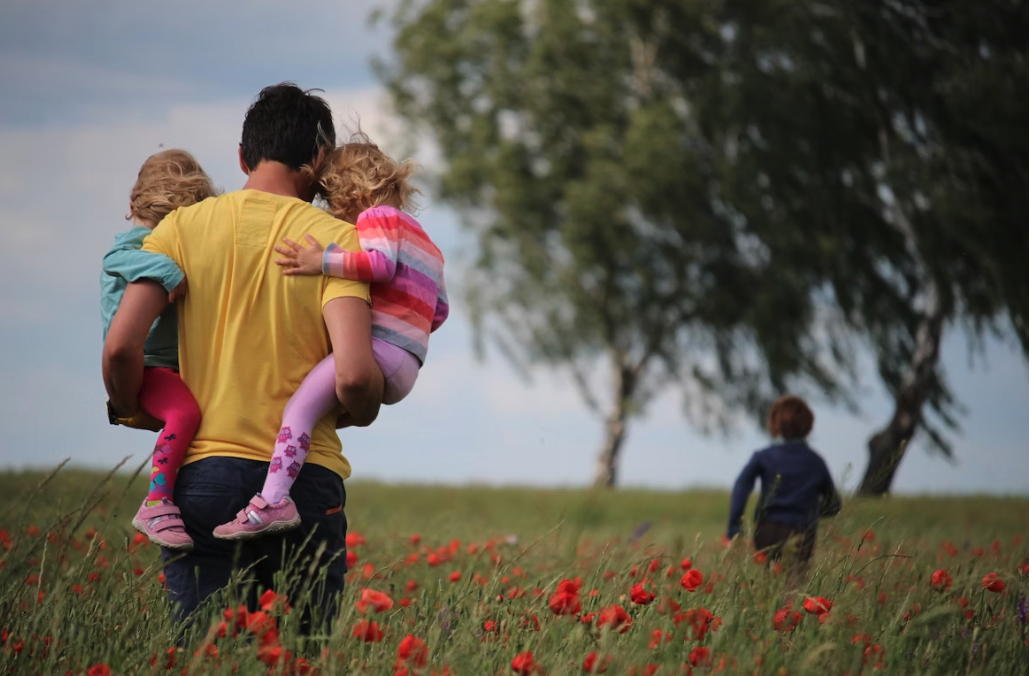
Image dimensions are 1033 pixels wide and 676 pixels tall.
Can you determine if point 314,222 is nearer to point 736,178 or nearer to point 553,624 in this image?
point 553,624

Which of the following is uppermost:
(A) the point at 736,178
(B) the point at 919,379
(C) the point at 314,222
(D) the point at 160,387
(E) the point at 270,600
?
(A) the point at 736,178

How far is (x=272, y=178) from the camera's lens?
111 inches

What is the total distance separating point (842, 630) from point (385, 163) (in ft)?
6.22

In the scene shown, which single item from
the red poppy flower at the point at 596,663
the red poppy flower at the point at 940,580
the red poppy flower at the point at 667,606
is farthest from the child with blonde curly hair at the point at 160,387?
the red poppy flower at the point at 940,580

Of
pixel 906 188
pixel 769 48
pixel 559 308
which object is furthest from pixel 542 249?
pixel 906 188

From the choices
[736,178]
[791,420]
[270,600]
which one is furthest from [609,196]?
[270,600]

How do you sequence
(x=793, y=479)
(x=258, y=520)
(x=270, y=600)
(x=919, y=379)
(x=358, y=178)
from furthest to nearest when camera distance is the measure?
(x=919, y=379) < (x=793, y=479) < (x=358, y=178) < (x=258, y=520) < (x=270, y=600)

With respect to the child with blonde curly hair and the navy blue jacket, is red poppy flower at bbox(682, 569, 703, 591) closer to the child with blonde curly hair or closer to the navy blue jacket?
the child with blonde curly hair

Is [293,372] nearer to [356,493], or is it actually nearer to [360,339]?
[360,339]

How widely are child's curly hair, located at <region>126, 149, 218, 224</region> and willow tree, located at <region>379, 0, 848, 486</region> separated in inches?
550

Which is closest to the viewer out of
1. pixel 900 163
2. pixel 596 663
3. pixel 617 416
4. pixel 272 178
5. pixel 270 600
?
pixel 596 663

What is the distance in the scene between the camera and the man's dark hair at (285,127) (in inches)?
A: 110

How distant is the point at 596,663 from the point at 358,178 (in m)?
1.50

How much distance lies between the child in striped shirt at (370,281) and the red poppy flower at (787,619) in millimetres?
1318
